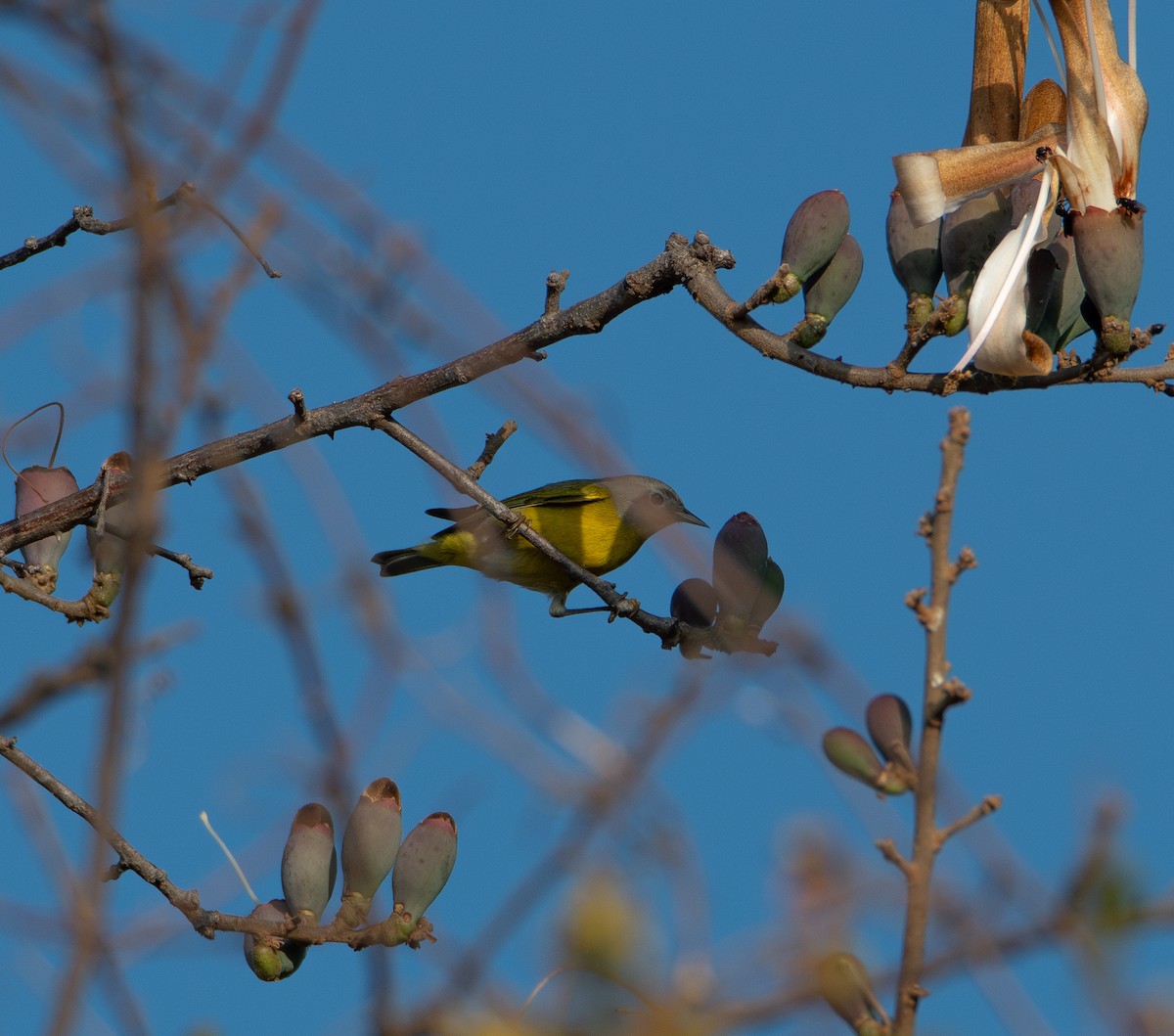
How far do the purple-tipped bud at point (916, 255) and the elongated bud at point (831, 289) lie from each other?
8cm

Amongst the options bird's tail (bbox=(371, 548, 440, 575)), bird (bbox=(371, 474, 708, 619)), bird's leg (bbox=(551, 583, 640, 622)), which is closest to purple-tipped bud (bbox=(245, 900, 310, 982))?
bird's leg (bbox=(551, 583, 640, 622))

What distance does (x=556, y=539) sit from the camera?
253 inches

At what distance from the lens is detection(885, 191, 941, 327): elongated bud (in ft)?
9.11

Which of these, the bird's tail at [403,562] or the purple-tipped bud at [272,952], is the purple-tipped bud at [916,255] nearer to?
the purple-tipped bud at [272,952]

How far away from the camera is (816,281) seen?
2.75 m

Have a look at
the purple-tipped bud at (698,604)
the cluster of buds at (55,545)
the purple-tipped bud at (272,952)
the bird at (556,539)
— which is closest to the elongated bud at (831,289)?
the purple-tipped bud at (698,604)

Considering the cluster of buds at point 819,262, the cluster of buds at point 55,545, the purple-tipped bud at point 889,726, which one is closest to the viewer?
the purple-tipped bud at point 889,726

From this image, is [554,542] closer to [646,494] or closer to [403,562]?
[646,494]

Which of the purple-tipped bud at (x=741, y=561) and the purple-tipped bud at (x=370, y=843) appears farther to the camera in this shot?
the purple-tipped bud at (x=741, y=561)

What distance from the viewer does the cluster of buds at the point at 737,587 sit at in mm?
2945

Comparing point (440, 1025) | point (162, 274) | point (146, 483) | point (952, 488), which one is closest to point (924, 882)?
point (952, 488)

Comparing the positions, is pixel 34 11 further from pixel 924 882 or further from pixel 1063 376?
pixel 924 882

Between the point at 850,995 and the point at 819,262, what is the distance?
1385 mm

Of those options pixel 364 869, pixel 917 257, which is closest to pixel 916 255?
pixel 917 257
